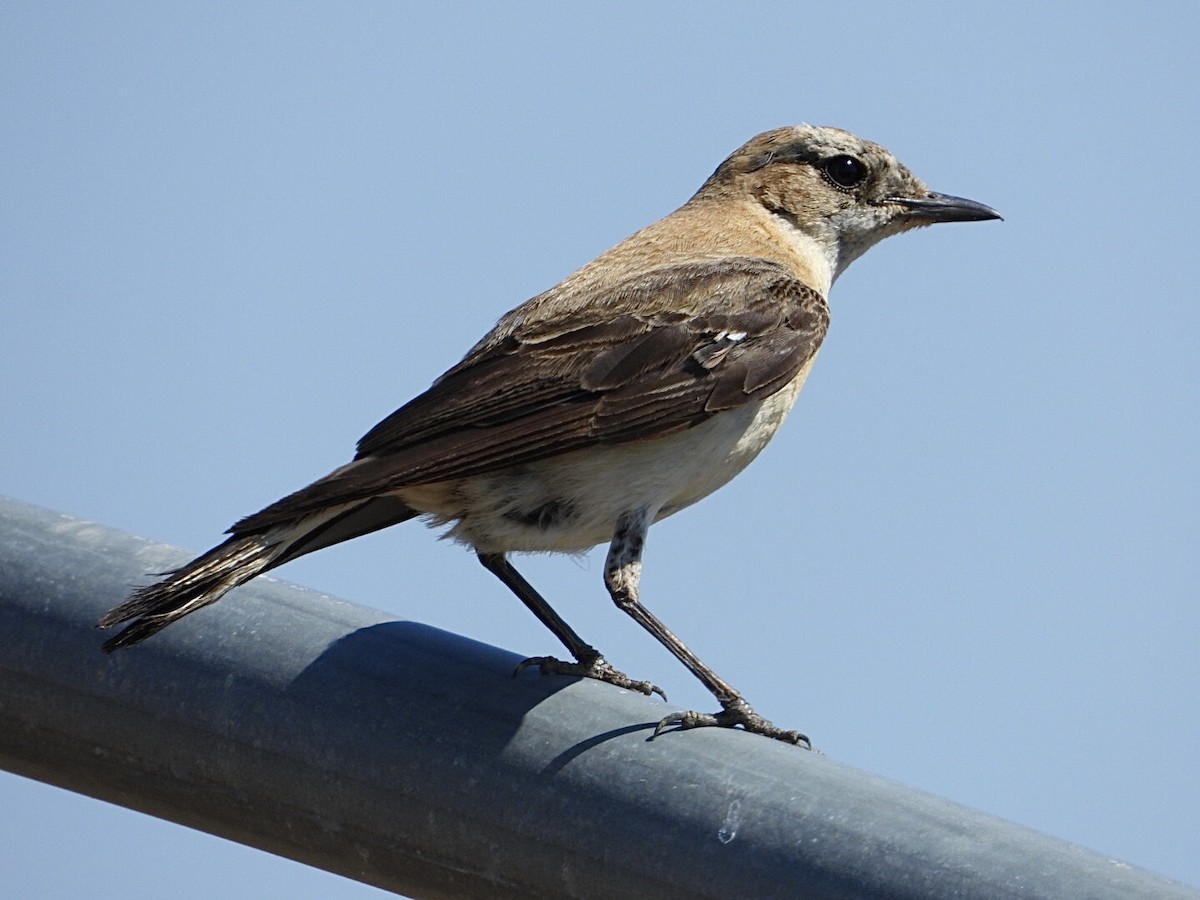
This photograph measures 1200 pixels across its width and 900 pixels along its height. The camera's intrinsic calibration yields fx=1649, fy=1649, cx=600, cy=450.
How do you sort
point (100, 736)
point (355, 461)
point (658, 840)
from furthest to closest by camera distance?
1. point (355, 461)
2. point (100, 736)
3. point (658, 840)

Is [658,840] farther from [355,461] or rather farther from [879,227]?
[879,227]

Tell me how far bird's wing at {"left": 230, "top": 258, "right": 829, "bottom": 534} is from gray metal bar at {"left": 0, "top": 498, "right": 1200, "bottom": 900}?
53.2 inches

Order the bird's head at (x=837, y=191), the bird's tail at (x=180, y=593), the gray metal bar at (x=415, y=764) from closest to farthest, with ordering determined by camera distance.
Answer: the gray metal bar at (x=415, y=764)
the bird's tail at (x=180, y=593)
the bird's head at (x=837, y=191)

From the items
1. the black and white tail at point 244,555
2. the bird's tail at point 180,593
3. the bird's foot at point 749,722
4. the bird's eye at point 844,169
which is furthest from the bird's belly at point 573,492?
the bird's eye at point 844,169

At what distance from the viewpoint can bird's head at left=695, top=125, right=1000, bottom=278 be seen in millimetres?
7285

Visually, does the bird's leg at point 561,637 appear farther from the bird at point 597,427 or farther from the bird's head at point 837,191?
the bird's head at point 837,191

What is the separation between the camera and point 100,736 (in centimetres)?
330

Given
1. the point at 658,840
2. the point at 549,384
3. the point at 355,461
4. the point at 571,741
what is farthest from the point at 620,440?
the point at 658,840

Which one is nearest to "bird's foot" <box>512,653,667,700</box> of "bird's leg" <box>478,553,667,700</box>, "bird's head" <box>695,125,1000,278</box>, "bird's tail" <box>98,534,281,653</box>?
"bird's leg" <box>478,553,667,700</box>

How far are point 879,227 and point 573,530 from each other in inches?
105

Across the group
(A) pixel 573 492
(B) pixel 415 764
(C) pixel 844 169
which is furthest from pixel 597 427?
(C) pixel 844 169

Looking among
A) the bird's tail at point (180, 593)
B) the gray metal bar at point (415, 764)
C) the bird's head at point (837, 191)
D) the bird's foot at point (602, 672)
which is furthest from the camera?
the bird's head at point (837, 191)

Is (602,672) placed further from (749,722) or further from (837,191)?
(837,191)

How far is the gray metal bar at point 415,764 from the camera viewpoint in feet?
8.97
